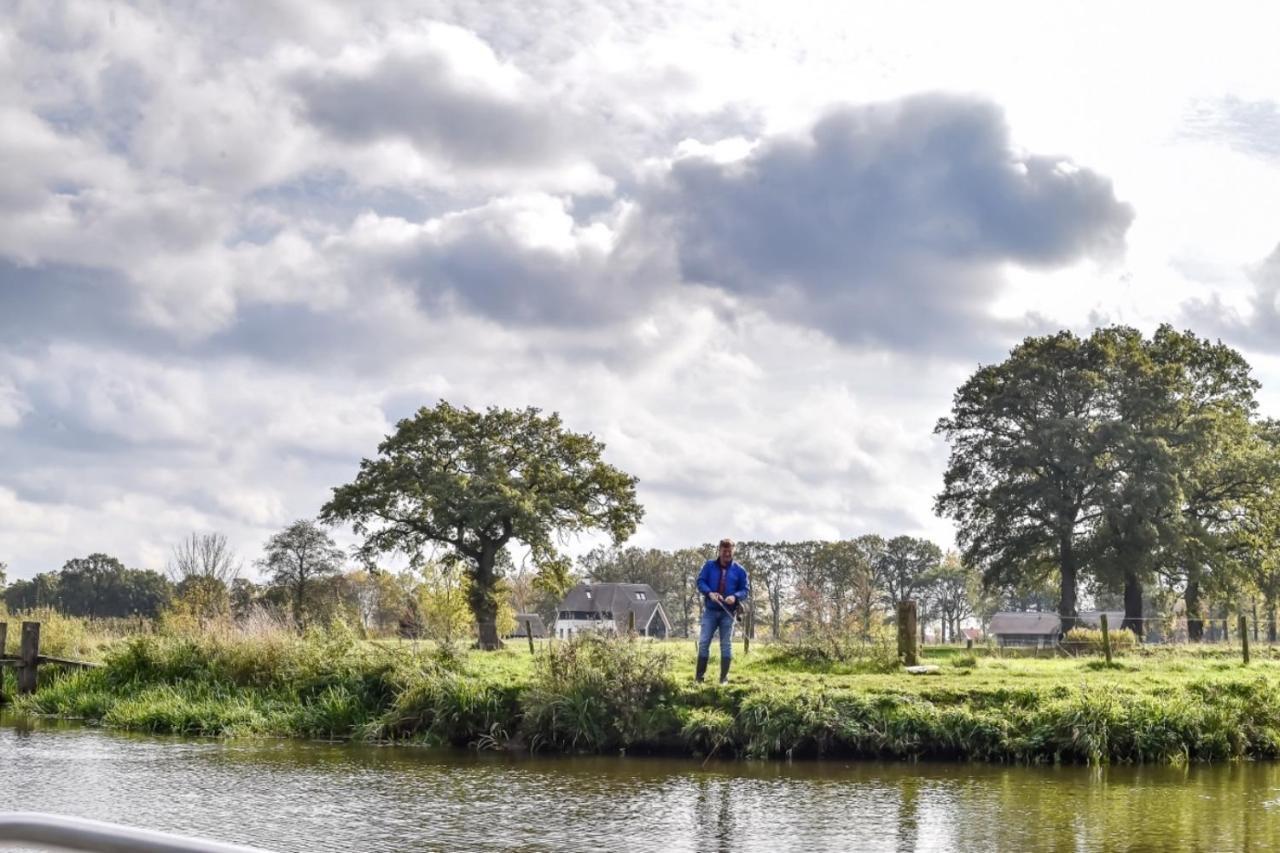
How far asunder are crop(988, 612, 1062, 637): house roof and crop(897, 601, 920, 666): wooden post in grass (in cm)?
6554

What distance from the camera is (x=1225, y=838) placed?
10141mm

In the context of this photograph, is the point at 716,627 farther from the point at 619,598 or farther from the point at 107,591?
the point at 107,591

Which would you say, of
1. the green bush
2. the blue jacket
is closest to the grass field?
the green bush

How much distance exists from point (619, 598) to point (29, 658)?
73100 mm

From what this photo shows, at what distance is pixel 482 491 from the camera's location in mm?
45844

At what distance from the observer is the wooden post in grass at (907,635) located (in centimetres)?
2164

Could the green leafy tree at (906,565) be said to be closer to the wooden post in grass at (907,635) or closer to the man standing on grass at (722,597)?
the wooden post in grass at (907,635)

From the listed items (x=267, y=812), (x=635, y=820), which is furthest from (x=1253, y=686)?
(x=267, y=812)

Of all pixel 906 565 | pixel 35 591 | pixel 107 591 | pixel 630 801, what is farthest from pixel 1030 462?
pixel 35 591

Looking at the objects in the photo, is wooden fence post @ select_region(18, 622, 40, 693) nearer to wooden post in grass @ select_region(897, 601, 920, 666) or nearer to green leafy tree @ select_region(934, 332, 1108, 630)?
wooden post in grass @ select_region(897, 601, 920, 666)

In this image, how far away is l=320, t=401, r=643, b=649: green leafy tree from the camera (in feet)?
150

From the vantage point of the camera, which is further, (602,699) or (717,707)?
(602,699)

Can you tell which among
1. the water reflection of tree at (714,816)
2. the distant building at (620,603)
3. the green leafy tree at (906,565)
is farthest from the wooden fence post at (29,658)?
the green leafy tree at (906,565)

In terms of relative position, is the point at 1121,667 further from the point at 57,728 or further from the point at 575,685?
the point at 57,728
